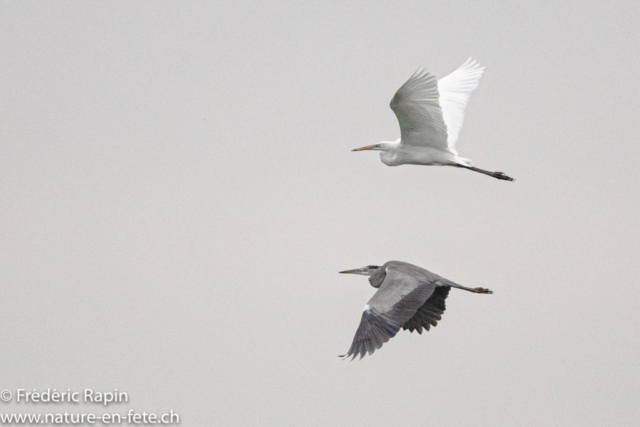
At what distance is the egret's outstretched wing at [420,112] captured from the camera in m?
16.8

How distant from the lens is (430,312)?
1734cm

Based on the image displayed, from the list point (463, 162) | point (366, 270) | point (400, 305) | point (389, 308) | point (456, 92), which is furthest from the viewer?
point (456, 92)

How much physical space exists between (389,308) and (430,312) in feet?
4.02

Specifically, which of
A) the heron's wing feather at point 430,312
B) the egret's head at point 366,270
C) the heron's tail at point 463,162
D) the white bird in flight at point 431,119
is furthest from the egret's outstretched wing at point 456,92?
the heron's wing feather at point 430,312

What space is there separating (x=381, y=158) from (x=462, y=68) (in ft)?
8.89

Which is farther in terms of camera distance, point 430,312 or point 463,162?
point 463,162

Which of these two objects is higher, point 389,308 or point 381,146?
point 381,146

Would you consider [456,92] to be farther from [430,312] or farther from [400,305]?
[400,305]

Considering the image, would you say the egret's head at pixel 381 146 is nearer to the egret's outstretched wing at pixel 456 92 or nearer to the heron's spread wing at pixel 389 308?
the egret's outstretched wing at pixel 456 92

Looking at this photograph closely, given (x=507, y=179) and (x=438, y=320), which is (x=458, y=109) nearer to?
(x=507, y=179)

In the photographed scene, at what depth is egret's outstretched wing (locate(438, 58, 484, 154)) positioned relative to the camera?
64.0ft

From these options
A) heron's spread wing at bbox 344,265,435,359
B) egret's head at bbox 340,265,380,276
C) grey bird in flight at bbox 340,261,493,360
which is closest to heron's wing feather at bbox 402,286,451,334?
grey bird in flight at bbox 340,261,493,360

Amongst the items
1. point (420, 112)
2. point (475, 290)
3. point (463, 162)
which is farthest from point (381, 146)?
point (475, 290)

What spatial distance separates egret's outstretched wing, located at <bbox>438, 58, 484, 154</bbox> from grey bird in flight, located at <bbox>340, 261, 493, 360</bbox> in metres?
2.93
